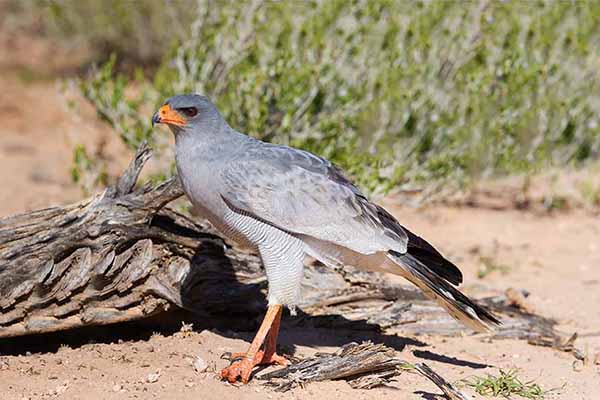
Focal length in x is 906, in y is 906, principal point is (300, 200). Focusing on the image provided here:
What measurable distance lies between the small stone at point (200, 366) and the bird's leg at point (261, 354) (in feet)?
0.56

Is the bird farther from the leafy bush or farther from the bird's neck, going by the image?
the leafy bush

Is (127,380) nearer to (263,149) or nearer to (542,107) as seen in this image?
(263,149)

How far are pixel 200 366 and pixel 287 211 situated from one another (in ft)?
3.29

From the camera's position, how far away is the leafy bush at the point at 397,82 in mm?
8227

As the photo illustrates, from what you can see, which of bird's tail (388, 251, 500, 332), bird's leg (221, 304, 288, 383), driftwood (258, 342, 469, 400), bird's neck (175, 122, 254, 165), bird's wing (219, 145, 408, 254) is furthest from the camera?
bird's tail (388, 251, 500, 332)

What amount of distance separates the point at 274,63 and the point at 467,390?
412cm

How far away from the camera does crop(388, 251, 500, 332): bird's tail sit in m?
5.29

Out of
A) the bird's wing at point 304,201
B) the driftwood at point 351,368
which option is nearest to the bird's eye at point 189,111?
the bird's wing at point 304,201

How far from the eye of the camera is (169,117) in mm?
5203

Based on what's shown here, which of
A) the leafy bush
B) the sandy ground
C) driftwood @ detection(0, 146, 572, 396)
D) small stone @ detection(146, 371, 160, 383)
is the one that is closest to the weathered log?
driftwood @ detection(0, 146, 572, 396)

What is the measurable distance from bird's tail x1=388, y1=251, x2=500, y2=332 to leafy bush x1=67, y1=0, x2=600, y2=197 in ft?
7.42

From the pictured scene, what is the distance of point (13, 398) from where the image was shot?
15.3 ft

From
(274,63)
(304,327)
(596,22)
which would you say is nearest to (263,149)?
(304,327)

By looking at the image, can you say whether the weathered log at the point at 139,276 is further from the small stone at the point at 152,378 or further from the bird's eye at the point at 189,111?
the small stone at the point at 152,378
